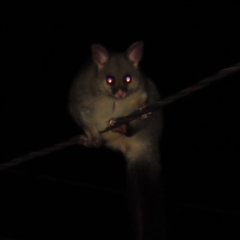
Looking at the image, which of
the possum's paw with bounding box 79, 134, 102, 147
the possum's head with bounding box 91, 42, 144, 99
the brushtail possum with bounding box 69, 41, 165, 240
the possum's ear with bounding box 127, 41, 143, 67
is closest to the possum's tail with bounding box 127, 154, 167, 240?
the brushtail possum with bounding box 69, 41, 165, 240

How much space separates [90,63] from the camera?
6.78 m

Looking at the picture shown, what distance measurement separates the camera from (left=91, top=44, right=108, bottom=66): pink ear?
6.46m

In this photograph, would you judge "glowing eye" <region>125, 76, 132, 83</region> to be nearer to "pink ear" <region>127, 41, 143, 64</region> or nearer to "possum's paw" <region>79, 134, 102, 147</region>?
"pink ear" <region>127, 41, 143, 64</region>

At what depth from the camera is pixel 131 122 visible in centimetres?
623

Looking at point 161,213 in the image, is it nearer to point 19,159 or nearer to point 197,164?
point 19,159

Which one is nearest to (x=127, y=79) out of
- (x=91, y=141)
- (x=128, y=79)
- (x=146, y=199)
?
(x=128, y=79)

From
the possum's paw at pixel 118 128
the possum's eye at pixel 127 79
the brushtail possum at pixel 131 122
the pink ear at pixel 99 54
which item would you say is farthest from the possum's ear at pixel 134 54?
the possum's paw at pixel 118 128

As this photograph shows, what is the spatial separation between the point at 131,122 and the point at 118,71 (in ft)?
1.57

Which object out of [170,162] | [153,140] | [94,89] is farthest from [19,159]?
[170,162]

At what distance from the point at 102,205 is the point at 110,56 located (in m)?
9.25

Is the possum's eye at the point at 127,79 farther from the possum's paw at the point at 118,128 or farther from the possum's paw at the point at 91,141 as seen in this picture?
the possum's paw at the point at 91,141

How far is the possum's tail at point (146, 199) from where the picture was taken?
584cm

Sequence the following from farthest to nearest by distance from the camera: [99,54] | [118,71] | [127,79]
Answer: [99,54], [118,71], [127,79]

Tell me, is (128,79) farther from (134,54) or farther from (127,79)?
(134,54)
